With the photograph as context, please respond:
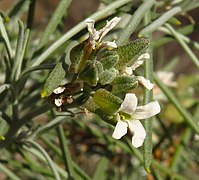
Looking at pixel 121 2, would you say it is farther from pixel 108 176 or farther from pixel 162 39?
pixel 108 176

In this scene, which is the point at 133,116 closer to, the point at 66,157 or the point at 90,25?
the point at 90,25

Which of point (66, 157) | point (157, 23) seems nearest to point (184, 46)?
point (157, 23)

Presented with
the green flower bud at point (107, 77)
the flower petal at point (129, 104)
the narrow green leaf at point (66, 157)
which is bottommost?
the narrow green leaf at point (66, 157)

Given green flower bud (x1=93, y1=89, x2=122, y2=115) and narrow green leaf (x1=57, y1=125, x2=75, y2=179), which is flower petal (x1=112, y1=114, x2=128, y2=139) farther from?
narrow green leaf (x1=57, y1=125, x2=75, y2=179)

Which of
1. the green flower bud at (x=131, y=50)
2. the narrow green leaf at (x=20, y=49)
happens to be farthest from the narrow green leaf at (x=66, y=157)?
the green flower bud at (x=131, y=50)

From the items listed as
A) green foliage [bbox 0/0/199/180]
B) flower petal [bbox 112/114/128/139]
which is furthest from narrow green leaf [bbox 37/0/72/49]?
flower petal [bbox 112/114/128/139]

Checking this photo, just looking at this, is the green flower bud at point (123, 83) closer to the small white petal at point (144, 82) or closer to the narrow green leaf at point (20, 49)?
the small white petal at point (144, 82)

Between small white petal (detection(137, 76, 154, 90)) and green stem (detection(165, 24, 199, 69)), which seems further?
green stem (detection(165, 24, 199, 69))

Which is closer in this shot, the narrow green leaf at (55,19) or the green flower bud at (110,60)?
the green flower bud at (110,60)
